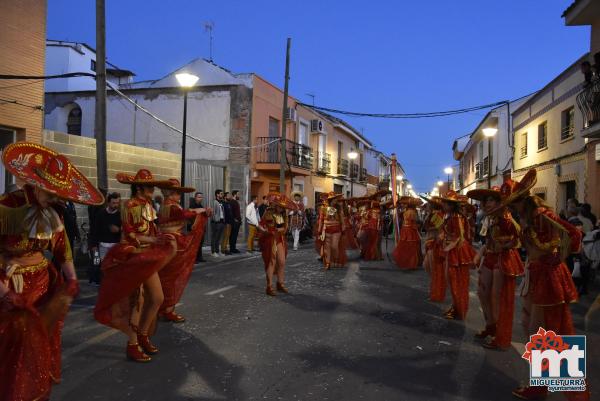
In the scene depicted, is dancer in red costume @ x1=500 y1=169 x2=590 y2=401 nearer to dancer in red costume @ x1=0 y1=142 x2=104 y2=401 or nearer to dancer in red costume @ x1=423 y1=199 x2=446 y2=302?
dancer in red costume @ x1=423 y1=199 x2=446 y2=302

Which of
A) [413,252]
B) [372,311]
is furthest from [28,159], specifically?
[413,252]

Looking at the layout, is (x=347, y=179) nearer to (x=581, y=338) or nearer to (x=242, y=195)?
(x=242, y=195)

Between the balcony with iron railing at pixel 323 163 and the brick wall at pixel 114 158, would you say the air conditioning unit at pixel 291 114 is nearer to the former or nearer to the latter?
the balcony with iron railing at pixel 323 163

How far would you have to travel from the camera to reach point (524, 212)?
14.6 feet

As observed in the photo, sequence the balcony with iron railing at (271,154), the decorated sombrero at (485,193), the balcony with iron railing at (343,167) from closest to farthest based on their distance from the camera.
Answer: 1. the decorated sombrero at (485,193)
2. the balcony with iron railing at (271,154)
3. the balcony with iron railing at (343,167)

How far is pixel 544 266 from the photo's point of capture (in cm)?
425

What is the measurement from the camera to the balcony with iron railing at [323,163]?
33013 mm

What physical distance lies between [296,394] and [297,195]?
28.2 feet

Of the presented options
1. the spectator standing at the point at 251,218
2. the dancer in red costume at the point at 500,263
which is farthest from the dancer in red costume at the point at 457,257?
the spectator standing at the point at 251,218

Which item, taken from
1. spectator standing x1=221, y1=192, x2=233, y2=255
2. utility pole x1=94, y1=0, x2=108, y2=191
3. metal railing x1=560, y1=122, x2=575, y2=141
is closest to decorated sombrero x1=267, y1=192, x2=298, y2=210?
utility pole x1=94, y1=0, x2=108, y2=191

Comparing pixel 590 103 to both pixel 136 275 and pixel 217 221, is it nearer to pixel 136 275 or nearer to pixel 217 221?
pixel 217 221

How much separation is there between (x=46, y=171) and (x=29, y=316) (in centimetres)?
93

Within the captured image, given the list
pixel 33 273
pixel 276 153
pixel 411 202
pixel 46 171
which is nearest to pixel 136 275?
pixel 33 273

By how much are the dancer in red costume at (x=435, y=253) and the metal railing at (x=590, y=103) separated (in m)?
7.97
